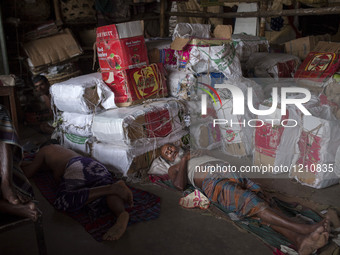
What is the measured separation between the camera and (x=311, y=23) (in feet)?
19.8

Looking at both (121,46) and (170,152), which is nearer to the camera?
(170,152)

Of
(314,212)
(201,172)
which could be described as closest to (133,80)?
(201,172)

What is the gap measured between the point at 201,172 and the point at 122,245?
814 millimetres

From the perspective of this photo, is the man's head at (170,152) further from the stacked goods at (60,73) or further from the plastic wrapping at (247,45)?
the stacked goods at (60,73)

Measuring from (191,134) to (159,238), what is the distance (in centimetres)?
157

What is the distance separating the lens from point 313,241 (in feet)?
6.08

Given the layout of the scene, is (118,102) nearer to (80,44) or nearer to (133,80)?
(133,80)

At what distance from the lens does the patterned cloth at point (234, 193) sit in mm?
2162

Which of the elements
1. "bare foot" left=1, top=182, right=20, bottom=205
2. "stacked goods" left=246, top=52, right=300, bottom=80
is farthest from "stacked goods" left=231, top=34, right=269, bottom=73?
"bare foot" left=1, top=182, right=20, bottom=205

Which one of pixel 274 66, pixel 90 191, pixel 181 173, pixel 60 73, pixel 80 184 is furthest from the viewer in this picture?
pixel 60 73

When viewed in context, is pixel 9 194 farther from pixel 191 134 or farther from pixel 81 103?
pixel 191 134

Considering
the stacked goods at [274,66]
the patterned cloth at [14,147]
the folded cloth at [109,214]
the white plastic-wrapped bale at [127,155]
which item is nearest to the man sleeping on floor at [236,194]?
the white plastic-wrapped bale at [127,155]

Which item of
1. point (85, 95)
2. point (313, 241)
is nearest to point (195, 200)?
point (313, 241)

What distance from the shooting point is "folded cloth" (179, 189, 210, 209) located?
2465mm
